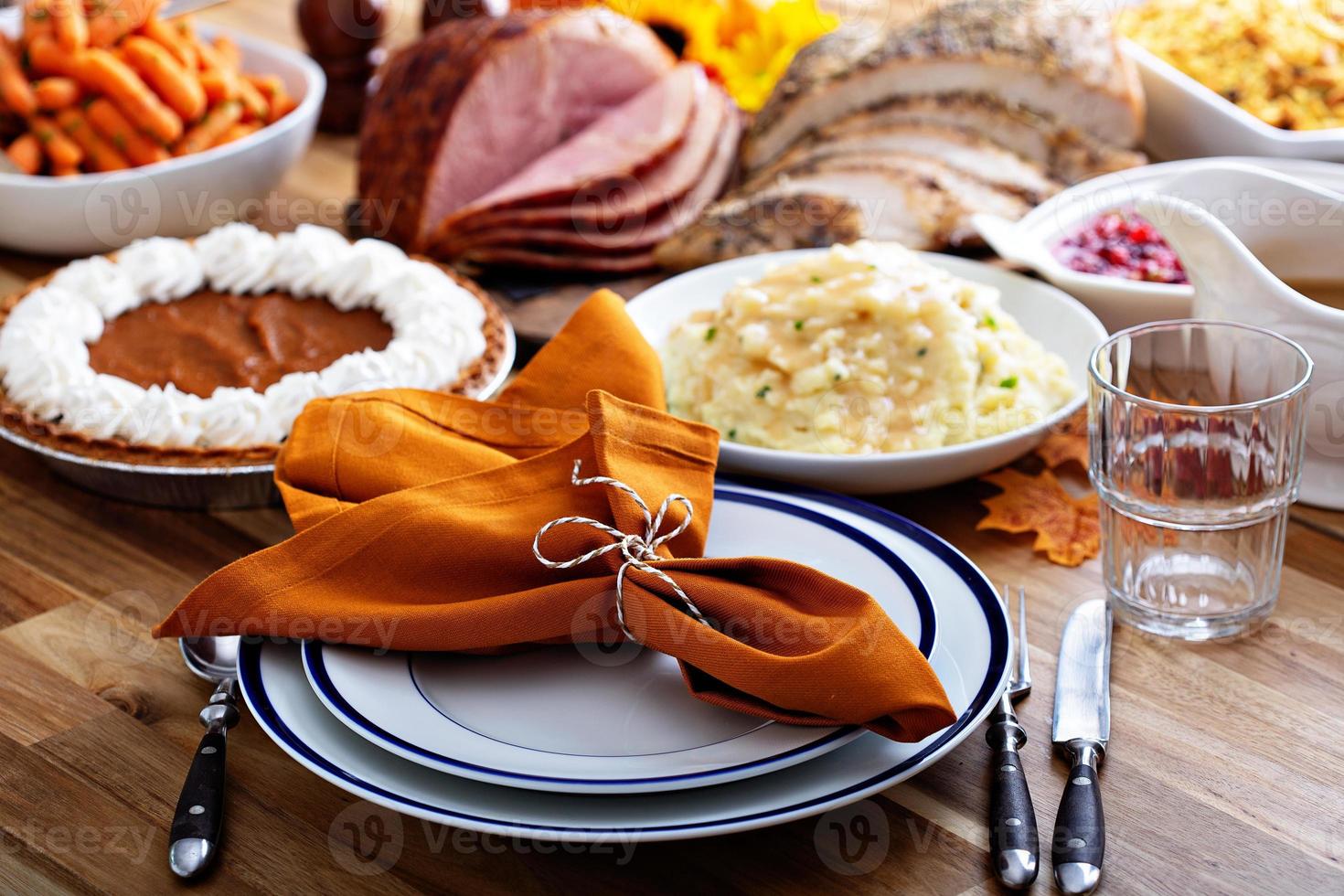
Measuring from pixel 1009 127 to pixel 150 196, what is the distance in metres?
1.94

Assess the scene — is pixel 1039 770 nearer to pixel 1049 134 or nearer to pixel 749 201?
pixel 749 201

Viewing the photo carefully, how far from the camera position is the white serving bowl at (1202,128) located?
2.61m

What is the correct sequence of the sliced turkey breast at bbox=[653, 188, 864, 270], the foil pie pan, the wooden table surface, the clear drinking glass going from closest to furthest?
the wooden table surface < the clear drinking glass < the foil pie pan < the sliced turkey breast at bbox=[653, 188, 864, 270]

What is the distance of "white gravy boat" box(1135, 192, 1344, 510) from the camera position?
1.83 meters

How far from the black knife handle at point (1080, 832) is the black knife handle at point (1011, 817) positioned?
3 centimetres

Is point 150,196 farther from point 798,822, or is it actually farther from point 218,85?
point 798,822

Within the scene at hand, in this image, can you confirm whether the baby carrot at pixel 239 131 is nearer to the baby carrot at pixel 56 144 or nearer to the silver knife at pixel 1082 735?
the baby carrot at pixel 56 144

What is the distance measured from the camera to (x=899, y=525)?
172 centimetres

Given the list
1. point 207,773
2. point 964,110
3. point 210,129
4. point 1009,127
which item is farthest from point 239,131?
point 207,773

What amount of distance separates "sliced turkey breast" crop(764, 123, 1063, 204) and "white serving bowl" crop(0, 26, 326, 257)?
116 centimetres

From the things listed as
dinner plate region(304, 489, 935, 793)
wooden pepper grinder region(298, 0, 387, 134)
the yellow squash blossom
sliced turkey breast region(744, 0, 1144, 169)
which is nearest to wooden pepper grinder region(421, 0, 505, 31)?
wooden pepper grinder region(298, 0, 387, 134)

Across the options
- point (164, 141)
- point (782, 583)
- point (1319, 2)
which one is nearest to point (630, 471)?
point (782, 583)

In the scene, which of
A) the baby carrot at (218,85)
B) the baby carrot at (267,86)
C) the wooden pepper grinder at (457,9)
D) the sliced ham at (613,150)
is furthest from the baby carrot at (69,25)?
the wooden pepper grinder at (457,9)

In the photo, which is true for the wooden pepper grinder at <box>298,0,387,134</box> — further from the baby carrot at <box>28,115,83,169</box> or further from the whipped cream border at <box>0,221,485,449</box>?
the whipped cream border at <box>0,221,485,449</box>
